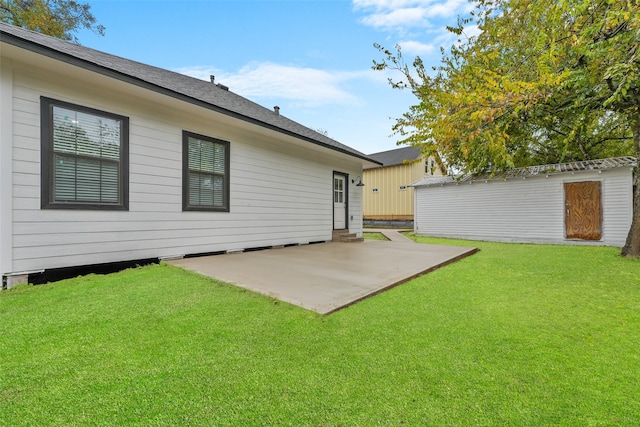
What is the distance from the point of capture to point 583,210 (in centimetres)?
901

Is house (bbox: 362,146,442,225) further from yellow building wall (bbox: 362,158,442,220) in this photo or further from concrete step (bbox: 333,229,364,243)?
concrete step (bbox: 333,229,364,243)

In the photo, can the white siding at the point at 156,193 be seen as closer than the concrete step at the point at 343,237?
Yes

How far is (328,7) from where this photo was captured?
761 cm

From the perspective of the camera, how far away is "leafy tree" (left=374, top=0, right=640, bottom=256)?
11.4ft

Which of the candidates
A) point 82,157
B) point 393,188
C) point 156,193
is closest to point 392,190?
point 393,188

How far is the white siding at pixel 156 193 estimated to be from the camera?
3.58 m

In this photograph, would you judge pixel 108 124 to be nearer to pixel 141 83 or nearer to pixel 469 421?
pixel 141 83

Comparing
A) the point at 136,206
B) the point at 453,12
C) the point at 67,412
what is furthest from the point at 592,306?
the point at 453,12

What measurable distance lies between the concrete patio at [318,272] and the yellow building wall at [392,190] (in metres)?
11.0

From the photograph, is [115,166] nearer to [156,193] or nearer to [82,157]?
[82,157]

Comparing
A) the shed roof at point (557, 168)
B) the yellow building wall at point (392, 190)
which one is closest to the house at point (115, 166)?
the shed roof at point (557, 168)

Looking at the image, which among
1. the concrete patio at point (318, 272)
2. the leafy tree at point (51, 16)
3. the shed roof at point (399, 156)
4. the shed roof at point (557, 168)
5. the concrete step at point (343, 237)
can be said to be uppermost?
the leafy tree at point (51, 16)

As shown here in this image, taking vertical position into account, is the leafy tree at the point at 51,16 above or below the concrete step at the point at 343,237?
above

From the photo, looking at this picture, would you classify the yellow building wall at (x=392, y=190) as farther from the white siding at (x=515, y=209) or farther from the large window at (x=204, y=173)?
the large window at (x=204, y=173)
